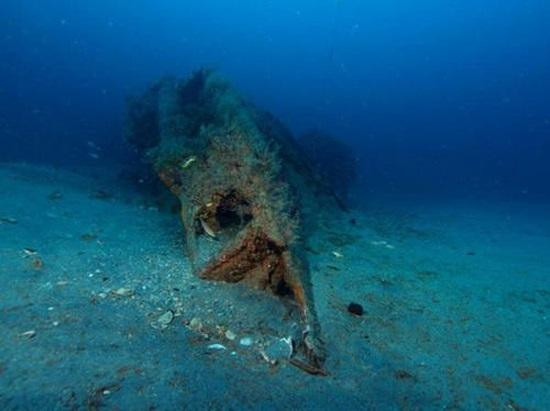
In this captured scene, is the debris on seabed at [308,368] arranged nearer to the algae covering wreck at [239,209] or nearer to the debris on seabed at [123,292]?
the algae covering wreck at [239,209]

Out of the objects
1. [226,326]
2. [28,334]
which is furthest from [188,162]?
[28,334]

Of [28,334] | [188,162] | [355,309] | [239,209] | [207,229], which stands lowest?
[28,334]

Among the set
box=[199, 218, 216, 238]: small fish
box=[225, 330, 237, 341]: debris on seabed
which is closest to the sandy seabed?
box=[225, 330, 237, 341]: debris on seabed

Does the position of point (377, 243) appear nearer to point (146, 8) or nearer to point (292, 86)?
point (292, 86)

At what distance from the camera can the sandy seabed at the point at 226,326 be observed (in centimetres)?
307

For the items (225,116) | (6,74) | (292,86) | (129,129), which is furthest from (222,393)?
(292,86)

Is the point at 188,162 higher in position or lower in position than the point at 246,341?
higher

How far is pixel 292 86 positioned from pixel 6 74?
64897mm


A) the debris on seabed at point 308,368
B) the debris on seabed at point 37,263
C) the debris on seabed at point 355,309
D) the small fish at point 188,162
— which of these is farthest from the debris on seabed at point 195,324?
the small fish at point 188,162

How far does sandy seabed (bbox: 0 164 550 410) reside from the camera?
3.07 meters

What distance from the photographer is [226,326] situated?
13.2 feet

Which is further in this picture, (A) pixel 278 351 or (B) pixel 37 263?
(B) pixel 37 263

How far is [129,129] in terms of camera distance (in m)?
11.7

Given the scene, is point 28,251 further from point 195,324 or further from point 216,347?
point 216,347
